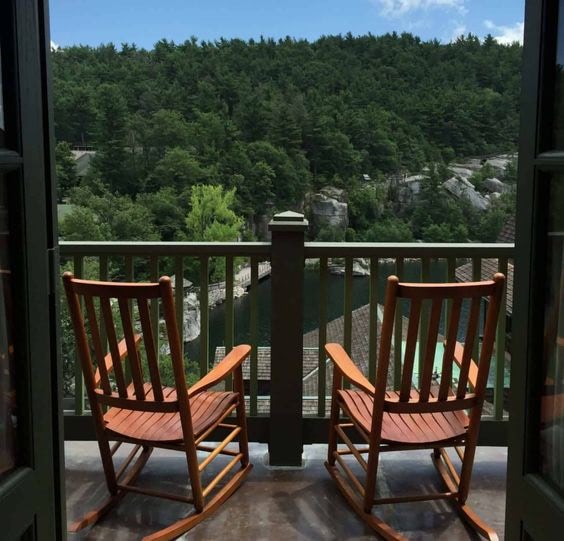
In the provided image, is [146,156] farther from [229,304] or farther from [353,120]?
[229,304]

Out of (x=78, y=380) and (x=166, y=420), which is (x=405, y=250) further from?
(x=78, y=380)

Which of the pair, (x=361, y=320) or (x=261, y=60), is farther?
(x=261, y=60)

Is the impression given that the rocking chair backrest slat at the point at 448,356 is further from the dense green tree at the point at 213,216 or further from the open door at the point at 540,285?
the dense green tree at the point at 213,216

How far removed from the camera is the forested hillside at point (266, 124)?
2270 centimetres

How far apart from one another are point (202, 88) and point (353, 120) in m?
6.32

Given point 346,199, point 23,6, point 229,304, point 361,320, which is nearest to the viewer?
point 23,6

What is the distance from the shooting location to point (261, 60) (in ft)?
90.8

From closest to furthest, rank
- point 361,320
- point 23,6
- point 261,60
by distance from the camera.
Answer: point 23,6 < point 361,320 < point 261,60

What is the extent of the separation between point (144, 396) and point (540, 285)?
59.9 inches

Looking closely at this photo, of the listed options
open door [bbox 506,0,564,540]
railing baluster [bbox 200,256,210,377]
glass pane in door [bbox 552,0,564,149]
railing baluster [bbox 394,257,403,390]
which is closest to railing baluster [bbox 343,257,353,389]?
railing baluster [bbox 394,257,403,390]

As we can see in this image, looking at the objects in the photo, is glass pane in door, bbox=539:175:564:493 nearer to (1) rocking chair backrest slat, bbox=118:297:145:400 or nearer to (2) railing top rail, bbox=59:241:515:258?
(1) rocking chair backrest slat, bbox=118:297:145:400

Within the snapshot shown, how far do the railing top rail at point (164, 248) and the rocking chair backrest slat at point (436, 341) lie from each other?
31.5 inches

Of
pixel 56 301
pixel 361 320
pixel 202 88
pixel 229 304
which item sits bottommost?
pixel 361 320

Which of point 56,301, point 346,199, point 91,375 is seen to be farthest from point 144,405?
point 346,199
